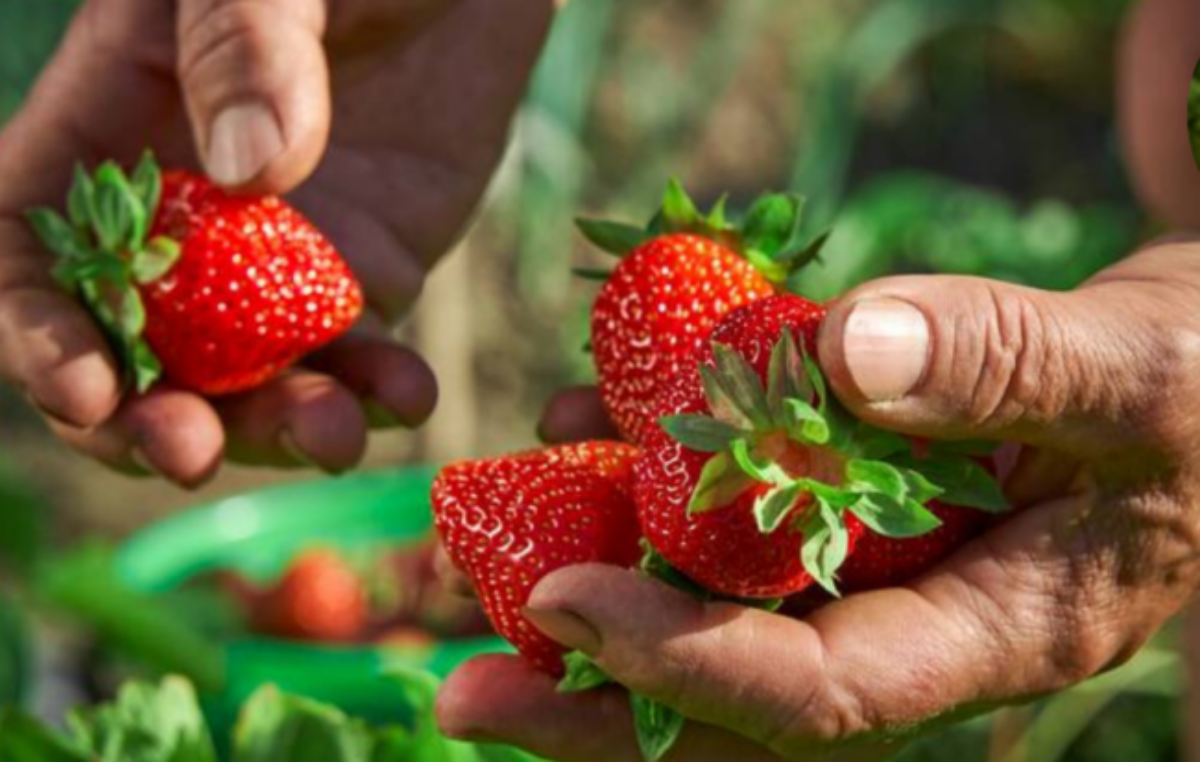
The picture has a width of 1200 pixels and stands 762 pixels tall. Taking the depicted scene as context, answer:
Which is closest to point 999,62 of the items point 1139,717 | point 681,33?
point 681,33

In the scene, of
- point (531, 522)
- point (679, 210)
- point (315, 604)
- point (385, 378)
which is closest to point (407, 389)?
point (385, 378)

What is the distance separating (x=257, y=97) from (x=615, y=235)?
0.25 meters

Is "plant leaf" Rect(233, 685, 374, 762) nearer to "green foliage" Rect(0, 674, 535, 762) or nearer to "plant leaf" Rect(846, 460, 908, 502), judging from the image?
"green foliage" Rect(0, 674, 535, 762)

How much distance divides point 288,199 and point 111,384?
1.08 feet

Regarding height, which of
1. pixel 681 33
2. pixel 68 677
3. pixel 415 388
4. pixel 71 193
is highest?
pixel 71 193

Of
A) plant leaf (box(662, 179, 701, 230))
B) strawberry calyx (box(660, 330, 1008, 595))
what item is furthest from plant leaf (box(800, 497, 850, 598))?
plant leaf (box(662, 179, 701, 230))

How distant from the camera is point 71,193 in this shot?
1.48 meters

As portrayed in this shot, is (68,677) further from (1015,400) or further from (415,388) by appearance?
(1015,400)

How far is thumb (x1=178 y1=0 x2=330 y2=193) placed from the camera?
4.72 feet

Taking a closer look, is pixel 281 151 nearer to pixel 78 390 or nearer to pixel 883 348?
pixel 78 390

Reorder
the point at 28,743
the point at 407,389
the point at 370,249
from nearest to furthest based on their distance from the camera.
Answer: the point at 28,743
the point at 407,389
the point at 370,249

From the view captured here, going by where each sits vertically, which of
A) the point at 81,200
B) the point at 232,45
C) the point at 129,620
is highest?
the point at 232,45

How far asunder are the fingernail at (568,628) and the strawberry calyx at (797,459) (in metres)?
0.08

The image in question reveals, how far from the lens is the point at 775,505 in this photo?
103 cm
